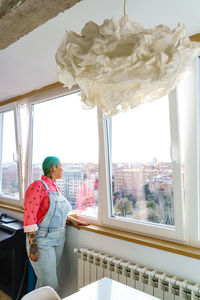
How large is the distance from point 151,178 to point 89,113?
3.35ft

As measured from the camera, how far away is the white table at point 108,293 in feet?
4.35

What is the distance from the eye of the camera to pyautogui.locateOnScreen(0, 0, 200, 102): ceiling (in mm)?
1367

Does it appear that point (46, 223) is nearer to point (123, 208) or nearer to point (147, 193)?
point (123, 208)

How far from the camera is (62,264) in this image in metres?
2.63

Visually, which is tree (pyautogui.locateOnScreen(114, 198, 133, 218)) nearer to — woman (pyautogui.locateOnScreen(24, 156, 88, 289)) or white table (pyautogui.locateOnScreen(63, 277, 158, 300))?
woman (pyautogui.locateOnScreen(24, 156, 88, 289))

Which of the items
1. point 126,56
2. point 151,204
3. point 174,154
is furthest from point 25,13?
point 151,204

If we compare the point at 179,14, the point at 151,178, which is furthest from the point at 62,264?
the point at 179,14

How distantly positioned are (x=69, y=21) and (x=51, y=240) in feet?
6.23

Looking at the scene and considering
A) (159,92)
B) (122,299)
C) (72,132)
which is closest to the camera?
(159,92)

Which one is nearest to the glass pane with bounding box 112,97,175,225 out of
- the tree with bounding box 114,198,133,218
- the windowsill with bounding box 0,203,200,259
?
the tree with bounding box 114,198,133,218

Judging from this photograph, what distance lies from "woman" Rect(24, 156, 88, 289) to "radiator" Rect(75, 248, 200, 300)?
0.82ft

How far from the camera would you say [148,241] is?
6.22 ft

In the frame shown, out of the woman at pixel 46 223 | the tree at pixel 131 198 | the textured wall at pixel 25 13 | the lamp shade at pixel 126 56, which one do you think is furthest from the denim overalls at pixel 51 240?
the lamp shade at pixel 126 56

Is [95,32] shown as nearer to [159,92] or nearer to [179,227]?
[159,92]
